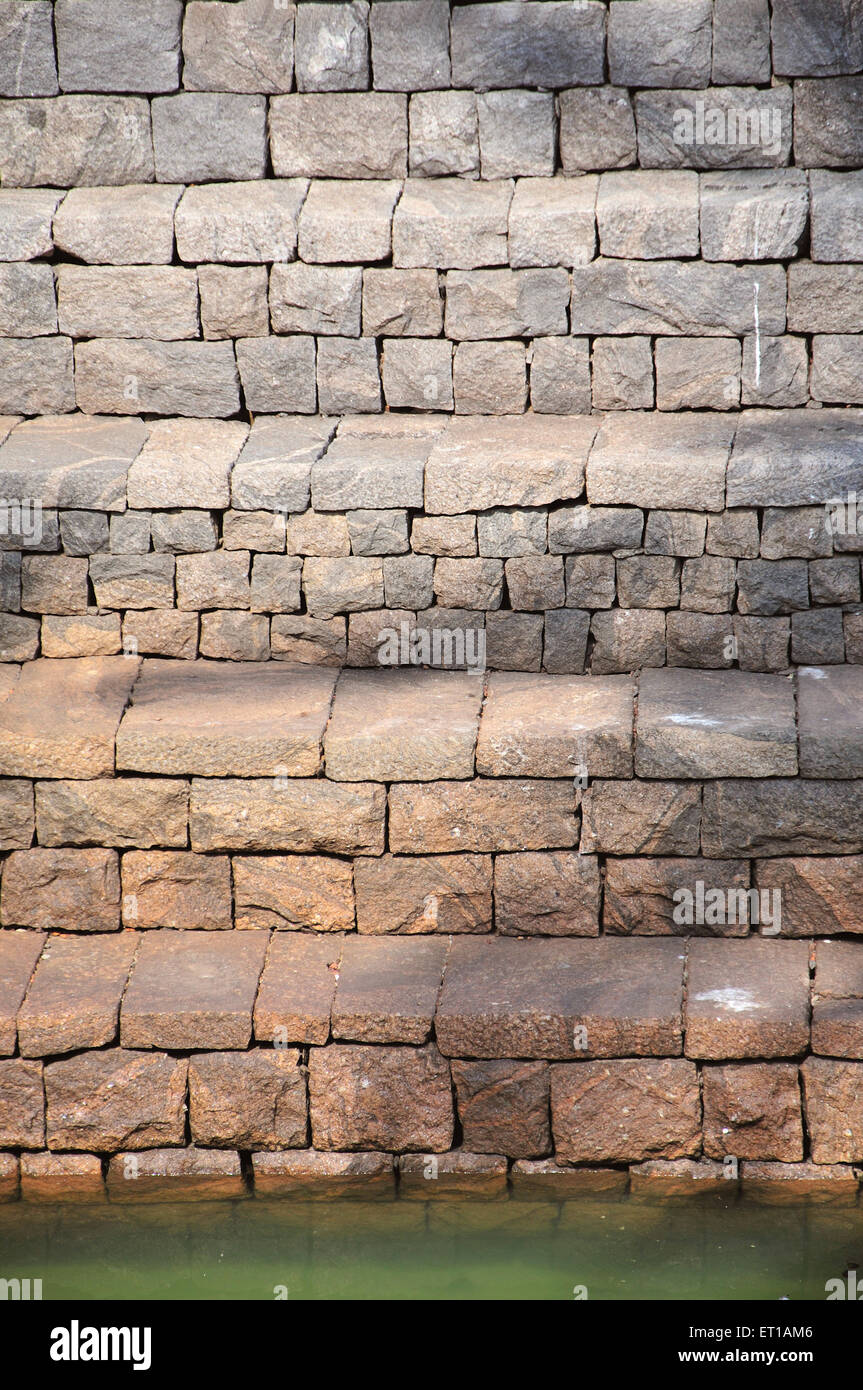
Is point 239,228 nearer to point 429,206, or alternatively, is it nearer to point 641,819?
point 429,206

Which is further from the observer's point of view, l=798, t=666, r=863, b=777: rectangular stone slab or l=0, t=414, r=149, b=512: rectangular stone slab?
l=0, t=414, r=149, b=512: rectangular stone slab

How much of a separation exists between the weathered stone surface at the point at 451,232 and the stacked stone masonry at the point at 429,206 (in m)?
0.02

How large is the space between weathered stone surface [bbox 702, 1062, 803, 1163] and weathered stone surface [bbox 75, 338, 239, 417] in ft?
15.0

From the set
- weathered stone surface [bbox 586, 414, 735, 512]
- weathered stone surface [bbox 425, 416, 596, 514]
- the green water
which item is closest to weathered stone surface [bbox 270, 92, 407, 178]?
weathered stone surface [bbox 425, 416, 596, 514]

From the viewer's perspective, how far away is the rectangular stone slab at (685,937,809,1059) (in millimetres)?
6953

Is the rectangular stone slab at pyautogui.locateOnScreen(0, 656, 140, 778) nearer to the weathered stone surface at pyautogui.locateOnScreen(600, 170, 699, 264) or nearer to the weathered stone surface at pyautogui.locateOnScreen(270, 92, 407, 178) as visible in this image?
the weathered stone surface at pyautogui.locateOnScreen(270, 92, 407, 178)

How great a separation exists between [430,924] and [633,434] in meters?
2.84

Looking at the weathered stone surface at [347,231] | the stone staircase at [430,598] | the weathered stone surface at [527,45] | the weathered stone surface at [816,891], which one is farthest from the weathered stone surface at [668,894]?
the weathered stone surface at [527,45]

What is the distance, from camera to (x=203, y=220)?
28.5 feet

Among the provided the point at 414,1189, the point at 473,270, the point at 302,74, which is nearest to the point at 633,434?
the point at 473,270

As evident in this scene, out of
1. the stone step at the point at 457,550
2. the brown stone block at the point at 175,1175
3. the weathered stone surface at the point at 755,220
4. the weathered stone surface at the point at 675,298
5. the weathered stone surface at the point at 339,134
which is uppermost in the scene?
the weathered stone surface at the point at 339,134

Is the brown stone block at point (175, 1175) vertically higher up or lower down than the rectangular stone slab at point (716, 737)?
lower down

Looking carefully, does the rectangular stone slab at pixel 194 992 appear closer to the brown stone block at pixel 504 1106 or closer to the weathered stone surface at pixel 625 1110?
the brown stone block at pixel 504 1106

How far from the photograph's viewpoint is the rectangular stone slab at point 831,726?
7.24 meters
